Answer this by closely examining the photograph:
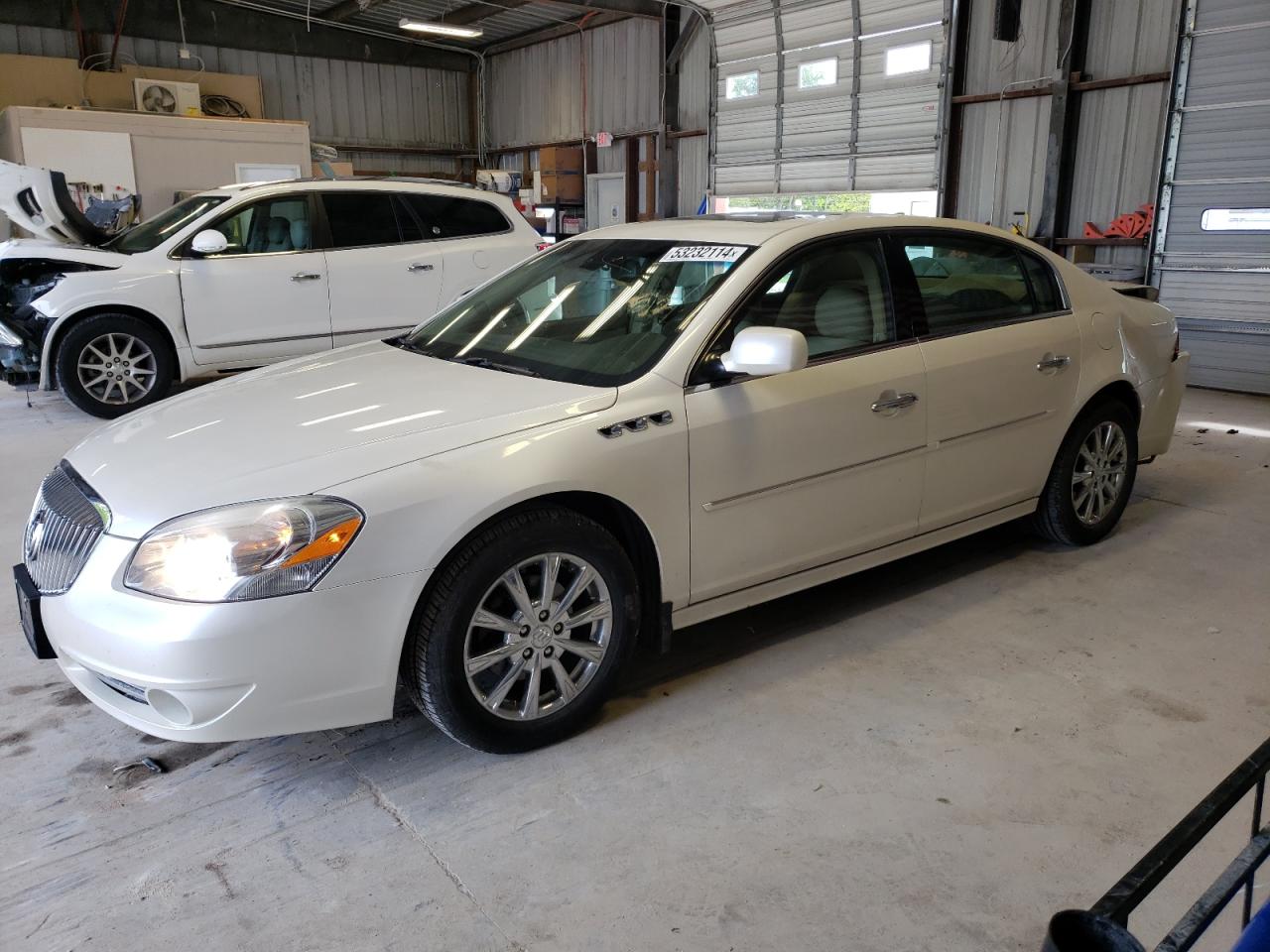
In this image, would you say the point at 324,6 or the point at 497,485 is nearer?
the point at 497,485

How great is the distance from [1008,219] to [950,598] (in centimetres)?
844

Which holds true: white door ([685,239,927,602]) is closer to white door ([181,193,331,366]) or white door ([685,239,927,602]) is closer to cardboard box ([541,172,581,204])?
white door ([181,193,331,366])

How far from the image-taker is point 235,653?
2174mm

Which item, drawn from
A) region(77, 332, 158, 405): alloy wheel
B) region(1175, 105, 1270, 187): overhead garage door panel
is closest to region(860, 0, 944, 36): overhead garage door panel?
region(1175, 105, 1270, 187): overhead garage door panel

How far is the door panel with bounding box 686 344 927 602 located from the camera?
2.85 meters

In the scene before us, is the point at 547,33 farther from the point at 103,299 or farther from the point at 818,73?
the point at 103,299

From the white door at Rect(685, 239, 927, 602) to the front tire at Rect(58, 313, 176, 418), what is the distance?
5.50 m

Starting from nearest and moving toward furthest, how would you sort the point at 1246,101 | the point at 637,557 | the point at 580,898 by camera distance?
the point at 580,898 → the point at 637,557 → the point at 1246,101

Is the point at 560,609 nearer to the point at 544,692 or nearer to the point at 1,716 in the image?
the point at 544,692

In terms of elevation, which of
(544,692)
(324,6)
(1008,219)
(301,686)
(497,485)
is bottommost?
(544,692)

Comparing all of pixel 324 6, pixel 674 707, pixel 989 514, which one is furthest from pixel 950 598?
pixel 324 6

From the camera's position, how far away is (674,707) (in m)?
2.91

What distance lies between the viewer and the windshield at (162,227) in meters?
7.00

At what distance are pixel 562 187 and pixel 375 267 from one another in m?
10.7
